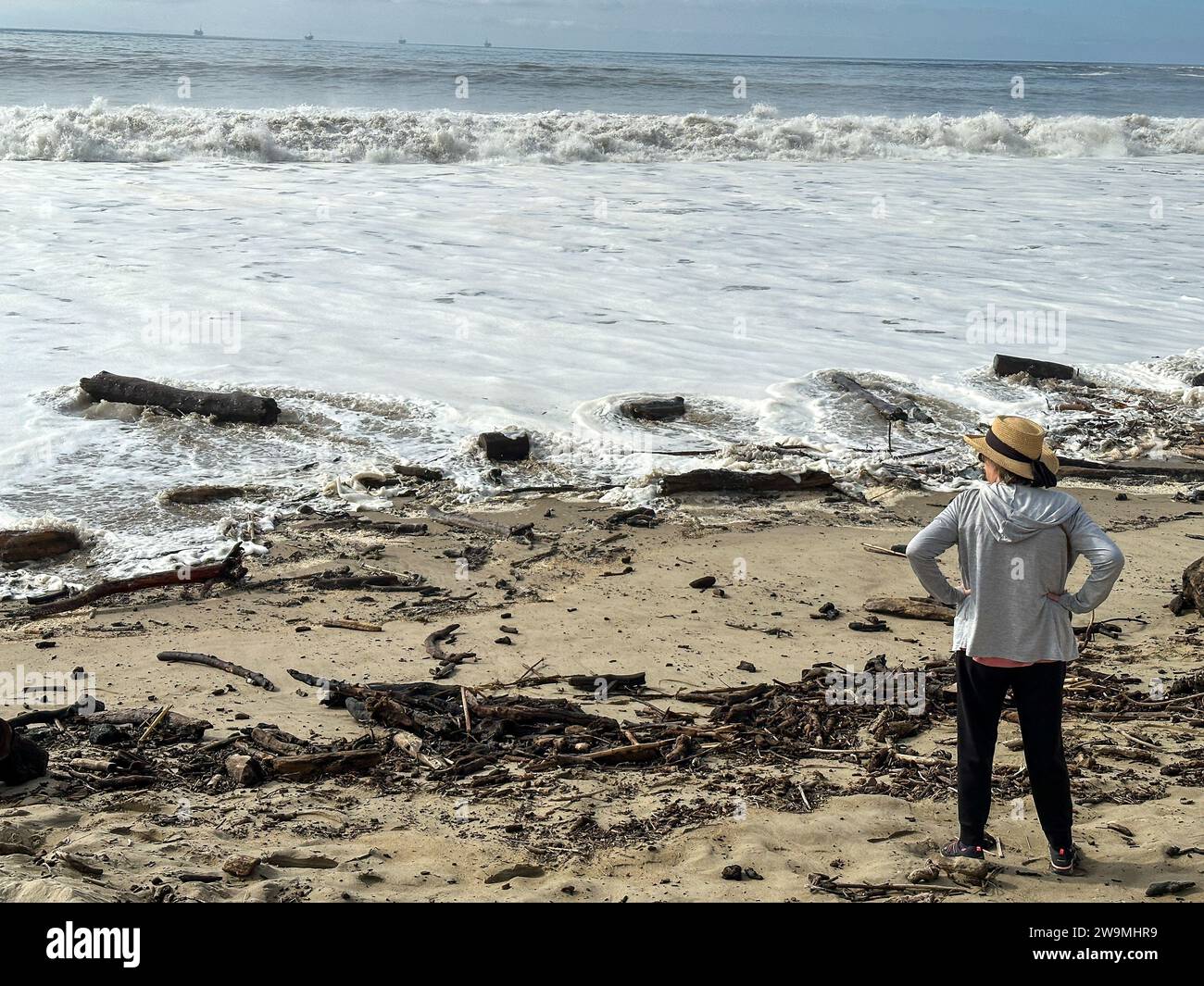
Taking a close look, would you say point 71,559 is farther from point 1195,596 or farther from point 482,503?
point 1195,596

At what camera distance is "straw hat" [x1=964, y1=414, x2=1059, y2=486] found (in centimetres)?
382

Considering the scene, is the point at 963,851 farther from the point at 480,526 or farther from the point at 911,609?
the point at 480,526

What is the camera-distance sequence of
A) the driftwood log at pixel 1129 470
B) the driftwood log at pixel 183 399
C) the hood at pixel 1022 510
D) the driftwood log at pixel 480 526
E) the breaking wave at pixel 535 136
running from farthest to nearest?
the breaking wave at pixel 535 136
the driftwood log at pixel 183 399
the driftwood log at pixel 1129 470
the driftwood log at pixel 480 526
the hood at pixel 1022 510

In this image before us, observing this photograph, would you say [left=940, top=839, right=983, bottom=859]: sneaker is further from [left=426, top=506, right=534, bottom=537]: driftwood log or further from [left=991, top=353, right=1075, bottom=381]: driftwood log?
[left=991, top=353, right=1075, bottom=381]: driftwood log

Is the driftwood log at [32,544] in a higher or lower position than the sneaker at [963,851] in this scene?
higher

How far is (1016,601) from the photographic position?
3.85 m

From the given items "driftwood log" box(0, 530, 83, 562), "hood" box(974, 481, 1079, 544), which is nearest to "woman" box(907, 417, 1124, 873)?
"hood" box(974, 481, 1079, 544)

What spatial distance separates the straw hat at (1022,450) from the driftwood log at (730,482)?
15.2 feet

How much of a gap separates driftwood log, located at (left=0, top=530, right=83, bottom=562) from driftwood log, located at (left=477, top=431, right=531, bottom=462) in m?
3.02

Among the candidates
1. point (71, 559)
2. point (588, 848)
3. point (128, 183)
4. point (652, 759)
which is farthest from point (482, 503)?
point (128, 183)

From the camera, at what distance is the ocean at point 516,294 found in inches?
355

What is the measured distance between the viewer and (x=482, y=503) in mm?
8227

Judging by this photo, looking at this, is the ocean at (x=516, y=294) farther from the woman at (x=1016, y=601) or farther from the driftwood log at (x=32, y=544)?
the woman at (x=1016, y=601)

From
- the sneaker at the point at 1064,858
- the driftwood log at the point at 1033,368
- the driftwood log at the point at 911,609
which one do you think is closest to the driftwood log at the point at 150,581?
the driftwood log at the point at 911,609
